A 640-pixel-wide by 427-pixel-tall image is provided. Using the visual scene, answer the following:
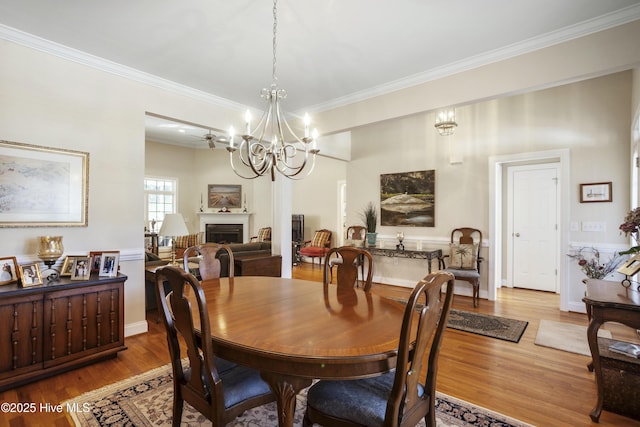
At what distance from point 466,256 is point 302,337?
3989 mm

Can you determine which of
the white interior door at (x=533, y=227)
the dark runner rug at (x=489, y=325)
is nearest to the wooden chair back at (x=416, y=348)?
the dark runner rug at (x=489, y=325)

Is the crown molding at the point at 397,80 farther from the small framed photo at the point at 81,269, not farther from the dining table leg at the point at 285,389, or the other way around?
the dining table leg at the point at 285,389

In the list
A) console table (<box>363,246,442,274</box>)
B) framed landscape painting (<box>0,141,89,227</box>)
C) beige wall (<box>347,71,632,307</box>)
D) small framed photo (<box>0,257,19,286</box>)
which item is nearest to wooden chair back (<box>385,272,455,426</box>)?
beige wall (<box>347,71,632,307</box>)

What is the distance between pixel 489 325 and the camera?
11.7 feet

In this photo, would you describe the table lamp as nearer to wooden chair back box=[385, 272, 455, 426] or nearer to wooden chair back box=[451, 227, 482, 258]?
wooden chair back box=[385, 272, 455, 426]

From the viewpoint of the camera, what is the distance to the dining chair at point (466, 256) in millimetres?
4385

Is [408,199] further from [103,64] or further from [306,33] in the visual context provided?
[103,64]

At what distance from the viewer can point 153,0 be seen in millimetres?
2209

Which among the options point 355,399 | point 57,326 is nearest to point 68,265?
point 57,326

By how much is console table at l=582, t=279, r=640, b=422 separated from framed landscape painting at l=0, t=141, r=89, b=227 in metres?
4.11

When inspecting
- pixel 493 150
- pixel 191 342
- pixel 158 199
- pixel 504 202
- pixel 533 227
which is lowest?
pixel 191 342

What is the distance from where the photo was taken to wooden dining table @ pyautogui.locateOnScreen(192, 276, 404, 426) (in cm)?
121

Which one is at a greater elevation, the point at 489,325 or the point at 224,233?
the point at 224,233

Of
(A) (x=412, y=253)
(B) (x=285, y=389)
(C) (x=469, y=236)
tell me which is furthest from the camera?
(A) (x=412, y=253)
